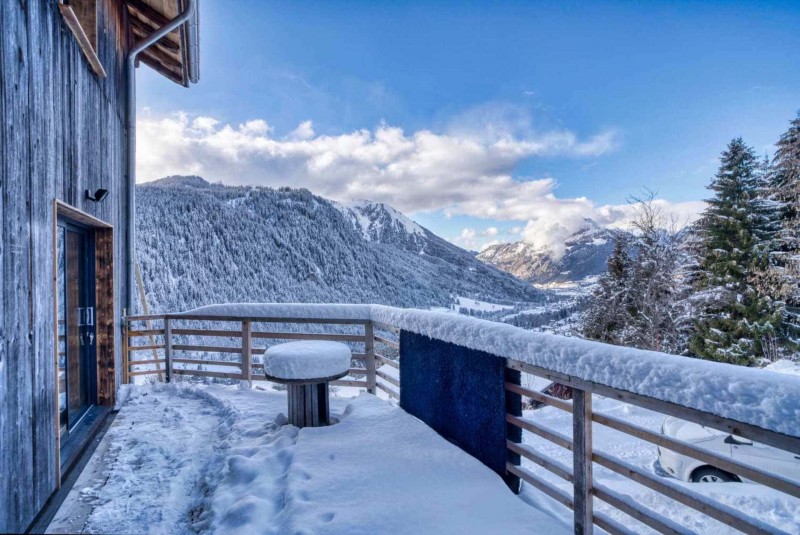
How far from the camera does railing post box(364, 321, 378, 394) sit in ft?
14.9

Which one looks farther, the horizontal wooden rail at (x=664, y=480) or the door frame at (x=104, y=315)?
the door frame at (x=104, y=315)

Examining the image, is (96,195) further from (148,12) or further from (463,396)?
(463,396)

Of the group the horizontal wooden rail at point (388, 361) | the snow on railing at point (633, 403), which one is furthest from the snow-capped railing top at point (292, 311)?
the snow on railing at point (633, 403)

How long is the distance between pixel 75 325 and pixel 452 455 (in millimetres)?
3695

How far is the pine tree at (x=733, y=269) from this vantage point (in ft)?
43.5

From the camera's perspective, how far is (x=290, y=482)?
2.50 metres

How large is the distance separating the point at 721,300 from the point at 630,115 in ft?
27.3

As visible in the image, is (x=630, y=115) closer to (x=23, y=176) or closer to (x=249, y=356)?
(x=249, y=356)

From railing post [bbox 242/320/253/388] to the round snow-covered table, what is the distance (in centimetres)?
161

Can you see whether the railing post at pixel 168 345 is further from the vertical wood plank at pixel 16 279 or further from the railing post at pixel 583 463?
the railing post at pixel 583 463

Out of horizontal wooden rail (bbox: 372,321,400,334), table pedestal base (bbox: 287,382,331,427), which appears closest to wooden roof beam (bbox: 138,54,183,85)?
horizontal wooden rail (bbox: 372,321,400,334)

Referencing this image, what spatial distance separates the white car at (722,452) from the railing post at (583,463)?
221cm

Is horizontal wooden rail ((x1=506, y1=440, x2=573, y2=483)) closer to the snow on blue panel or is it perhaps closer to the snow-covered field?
the snow on blue panel

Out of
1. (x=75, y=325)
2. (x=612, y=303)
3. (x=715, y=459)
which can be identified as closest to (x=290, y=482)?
(x=715, y=459)
